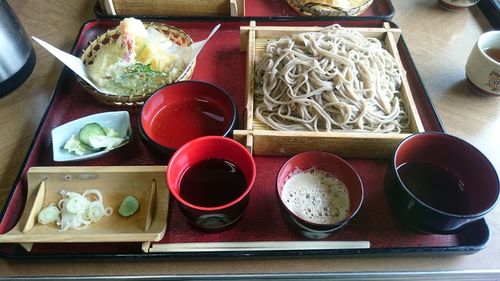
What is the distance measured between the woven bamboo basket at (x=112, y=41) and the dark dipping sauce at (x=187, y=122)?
0.11 meters

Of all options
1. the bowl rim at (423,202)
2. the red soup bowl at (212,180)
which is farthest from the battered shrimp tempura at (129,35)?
the bowl rim at (423,202)

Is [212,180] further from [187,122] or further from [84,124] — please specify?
[84,124]

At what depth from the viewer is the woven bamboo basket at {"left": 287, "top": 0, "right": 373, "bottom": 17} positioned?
1.81 m

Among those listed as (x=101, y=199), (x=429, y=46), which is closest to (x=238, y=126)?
(x=101, y=199)

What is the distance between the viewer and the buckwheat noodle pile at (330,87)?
4.60 feet

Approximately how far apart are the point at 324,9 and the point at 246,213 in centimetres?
109

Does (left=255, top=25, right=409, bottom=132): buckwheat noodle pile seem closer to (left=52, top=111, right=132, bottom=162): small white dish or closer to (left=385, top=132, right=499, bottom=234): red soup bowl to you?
(left=385, top=132, right=499, bottom=234): red soup bowl

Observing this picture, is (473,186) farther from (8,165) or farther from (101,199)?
(8,165)

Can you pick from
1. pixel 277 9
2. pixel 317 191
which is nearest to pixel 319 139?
pixel 317 191

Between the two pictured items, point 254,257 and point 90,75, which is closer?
point 254,257

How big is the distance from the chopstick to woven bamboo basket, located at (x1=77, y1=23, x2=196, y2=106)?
0.59 m

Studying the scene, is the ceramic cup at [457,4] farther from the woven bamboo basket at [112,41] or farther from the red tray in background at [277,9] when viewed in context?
the woven bamboo basket at [112,41]

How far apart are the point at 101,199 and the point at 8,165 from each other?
1.39 ft

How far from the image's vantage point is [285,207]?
1114mm
